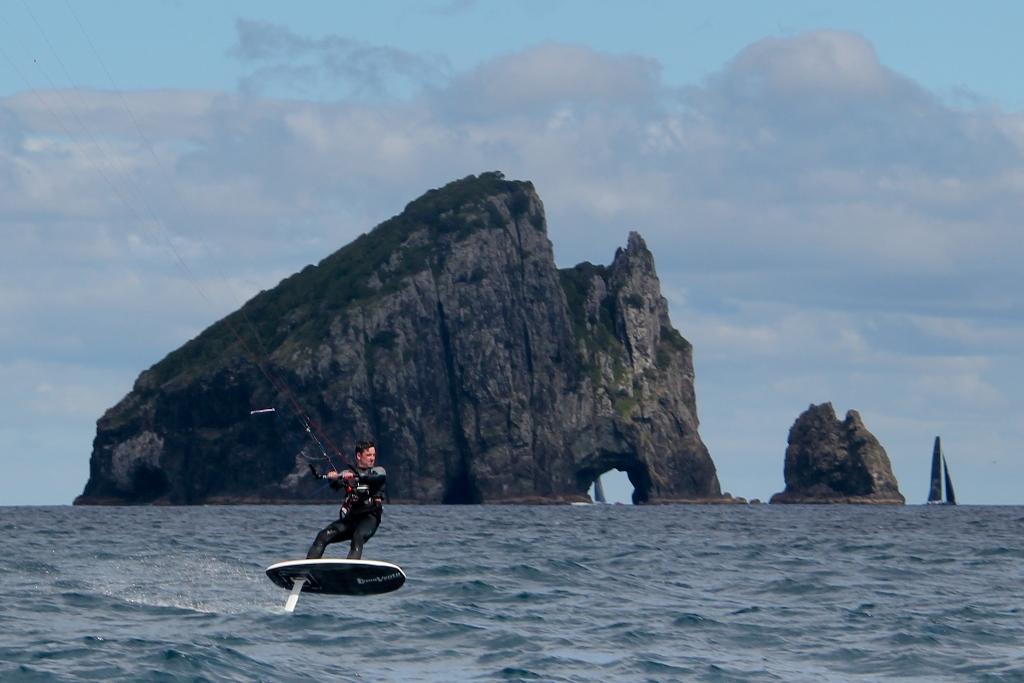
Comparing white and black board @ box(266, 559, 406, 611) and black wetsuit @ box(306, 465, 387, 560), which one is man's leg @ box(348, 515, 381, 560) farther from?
white and black board @ box(266, 559, 406, 611)

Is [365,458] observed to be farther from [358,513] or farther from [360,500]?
[358,513]

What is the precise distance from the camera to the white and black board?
28.3 metres

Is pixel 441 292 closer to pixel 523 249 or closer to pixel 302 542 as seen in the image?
pixel 523 249

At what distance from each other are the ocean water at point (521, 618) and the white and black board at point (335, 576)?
864 mm

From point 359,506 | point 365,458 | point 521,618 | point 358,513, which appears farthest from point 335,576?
point 521,618

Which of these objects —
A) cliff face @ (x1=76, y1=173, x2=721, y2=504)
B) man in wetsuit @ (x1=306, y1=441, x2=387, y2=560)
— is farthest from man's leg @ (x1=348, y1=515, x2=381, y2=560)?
cliff face @ (x1=76, y1=173, x2=721, y2=504)

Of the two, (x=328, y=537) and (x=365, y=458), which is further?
(x=328, y=537)

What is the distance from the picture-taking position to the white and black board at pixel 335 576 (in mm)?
28266

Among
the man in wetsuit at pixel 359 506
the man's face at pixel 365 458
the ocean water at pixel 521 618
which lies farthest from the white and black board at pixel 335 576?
the man's face at pixel 365 458

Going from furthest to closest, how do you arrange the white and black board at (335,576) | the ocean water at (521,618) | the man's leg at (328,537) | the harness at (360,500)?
the harness at (360,500) → the man's leg at (328,537) → the white and black board at (335,576) → the ocean water at (521,618)

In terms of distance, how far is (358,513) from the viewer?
29.5 metres

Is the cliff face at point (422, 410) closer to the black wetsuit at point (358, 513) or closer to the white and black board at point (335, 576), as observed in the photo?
the black wetsuit at point (358, 513)

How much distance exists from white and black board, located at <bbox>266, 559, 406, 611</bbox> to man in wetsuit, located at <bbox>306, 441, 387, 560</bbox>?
0.40 m

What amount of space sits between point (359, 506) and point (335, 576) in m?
1.46
